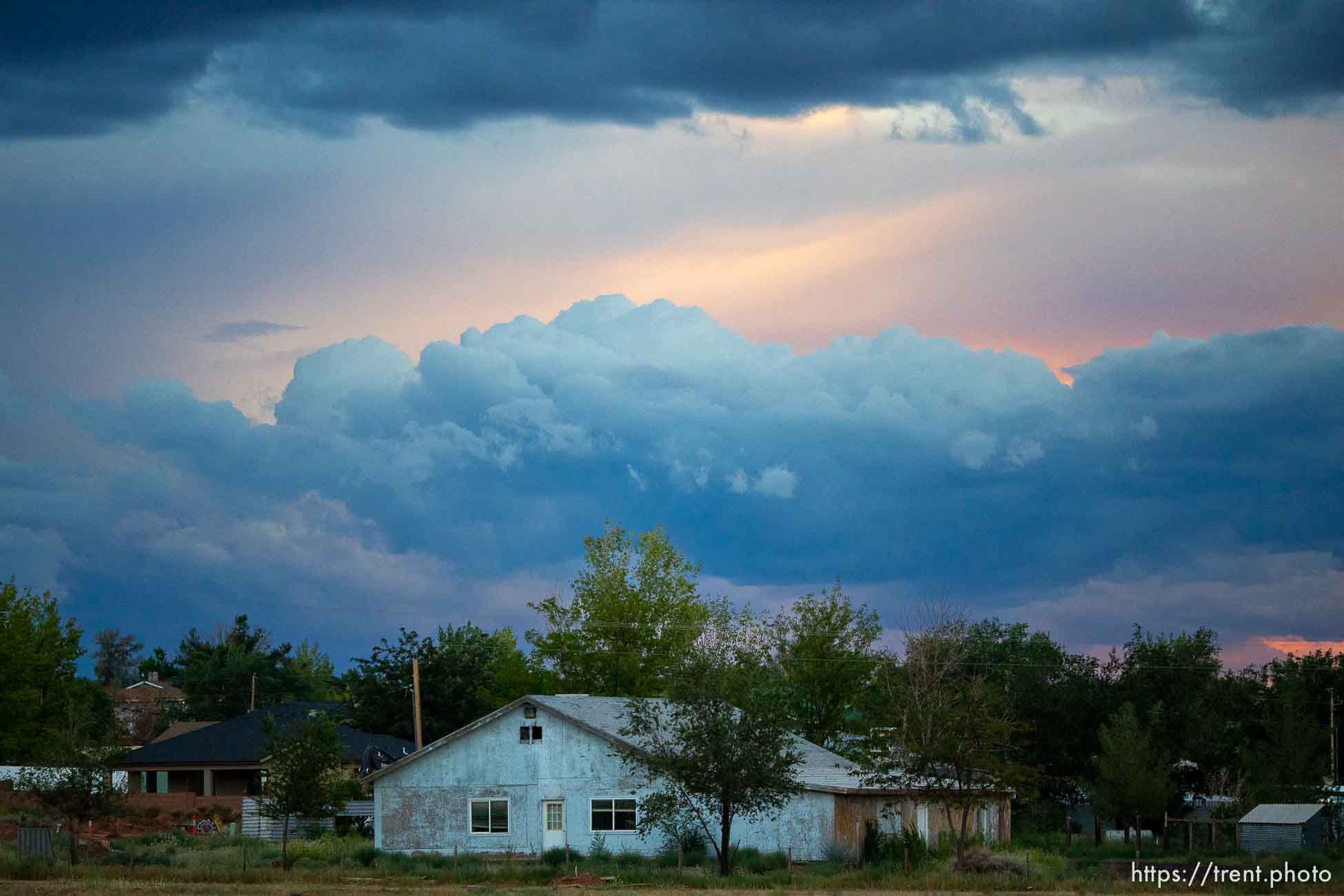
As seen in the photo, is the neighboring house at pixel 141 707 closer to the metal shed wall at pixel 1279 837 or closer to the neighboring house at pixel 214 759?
the neighboring house at pixel 214 759

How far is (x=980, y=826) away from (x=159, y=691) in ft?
410

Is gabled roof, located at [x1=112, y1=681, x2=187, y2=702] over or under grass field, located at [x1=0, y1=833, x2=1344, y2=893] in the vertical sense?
over

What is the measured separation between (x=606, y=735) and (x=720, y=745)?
29.6ft

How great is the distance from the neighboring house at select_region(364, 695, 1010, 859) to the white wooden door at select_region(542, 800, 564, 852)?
0.03 metres

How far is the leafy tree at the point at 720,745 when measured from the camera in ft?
136

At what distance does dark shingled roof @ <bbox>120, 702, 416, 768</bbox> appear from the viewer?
7169 centimetres

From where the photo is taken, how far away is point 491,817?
51.4m

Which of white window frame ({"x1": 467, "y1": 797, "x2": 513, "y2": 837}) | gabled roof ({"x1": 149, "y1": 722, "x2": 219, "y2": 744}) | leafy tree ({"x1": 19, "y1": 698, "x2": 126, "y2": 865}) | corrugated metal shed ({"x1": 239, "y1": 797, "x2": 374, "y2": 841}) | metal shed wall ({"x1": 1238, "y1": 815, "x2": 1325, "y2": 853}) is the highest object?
leafy tree ({"x1": 19, "y1": 698, "x2": 126, "y2": 865})

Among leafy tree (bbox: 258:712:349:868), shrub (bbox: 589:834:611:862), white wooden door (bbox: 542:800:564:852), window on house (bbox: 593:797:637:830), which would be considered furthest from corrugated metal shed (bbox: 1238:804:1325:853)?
leafy tree (bbox: 258:712:349:868)

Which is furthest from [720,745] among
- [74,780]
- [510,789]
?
[74,780]

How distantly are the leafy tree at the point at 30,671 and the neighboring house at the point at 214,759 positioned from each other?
231 inches

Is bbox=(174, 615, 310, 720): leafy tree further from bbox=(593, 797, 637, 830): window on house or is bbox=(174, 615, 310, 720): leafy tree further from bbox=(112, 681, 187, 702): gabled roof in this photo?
bbox=(593, 797, 637, 830): window on house

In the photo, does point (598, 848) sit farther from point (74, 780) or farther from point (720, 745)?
point (74, 780)

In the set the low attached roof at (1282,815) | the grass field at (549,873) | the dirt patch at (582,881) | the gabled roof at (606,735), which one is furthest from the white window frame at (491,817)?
the low attached roof at (1282,815)
